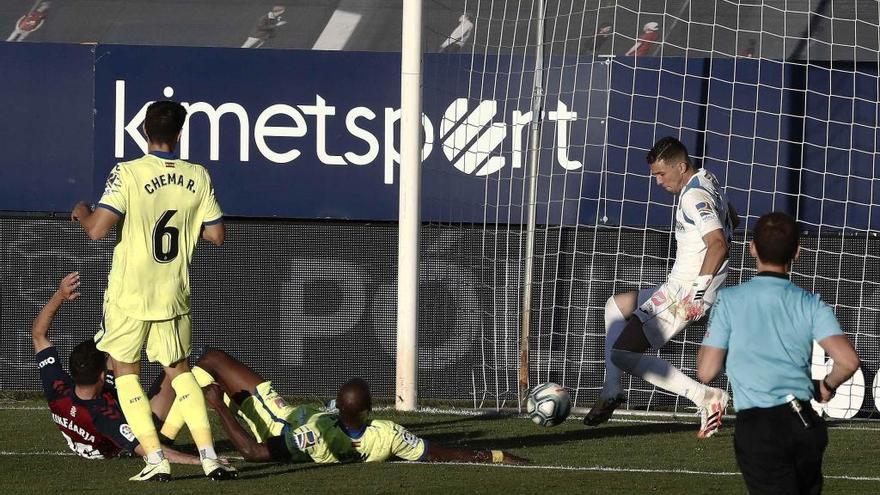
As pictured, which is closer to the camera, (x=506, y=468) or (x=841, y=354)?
(x=841, y=354)

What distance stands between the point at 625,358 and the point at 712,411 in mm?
630

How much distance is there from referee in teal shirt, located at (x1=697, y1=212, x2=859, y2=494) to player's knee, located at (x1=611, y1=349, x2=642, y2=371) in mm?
4013

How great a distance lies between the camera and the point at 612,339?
929 centimetres

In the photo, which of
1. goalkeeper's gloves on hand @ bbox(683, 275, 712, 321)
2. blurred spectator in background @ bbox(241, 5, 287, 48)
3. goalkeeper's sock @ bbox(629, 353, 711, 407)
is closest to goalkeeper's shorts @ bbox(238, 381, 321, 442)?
goalkeeper's sock @ bbox(629, 353, 711, 407)

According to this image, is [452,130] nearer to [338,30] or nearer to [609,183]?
[609,183]

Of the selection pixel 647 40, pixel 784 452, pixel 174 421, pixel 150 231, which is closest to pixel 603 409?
pixel 174 421

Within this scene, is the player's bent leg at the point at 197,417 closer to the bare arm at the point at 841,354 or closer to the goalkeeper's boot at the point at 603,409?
the goalkeeper's boot at the point at 603,409

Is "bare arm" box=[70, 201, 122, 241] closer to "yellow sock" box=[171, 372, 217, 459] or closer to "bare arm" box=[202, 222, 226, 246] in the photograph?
"bare arm" box=[202, 222, 226, 246]

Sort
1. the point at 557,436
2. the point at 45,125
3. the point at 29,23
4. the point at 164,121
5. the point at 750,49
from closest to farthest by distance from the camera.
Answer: the point at 164,121
the point at 557,436
the point at 45,125
the point at 750,49
the point at 29,23

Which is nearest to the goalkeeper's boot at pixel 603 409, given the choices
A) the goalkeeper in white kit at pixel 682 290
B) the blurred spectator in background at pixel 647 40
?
the goalkeeper in white kit at pixel 682 290

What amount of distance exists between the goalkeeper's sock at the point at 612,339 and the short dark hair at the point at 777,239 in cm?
408

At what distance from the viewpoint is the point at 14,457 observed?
7.96 m

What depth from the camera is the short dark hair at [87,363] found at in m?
7.67

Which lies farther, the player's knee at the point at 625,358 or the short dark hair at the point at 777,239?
the player's knee at the point at 625,358
